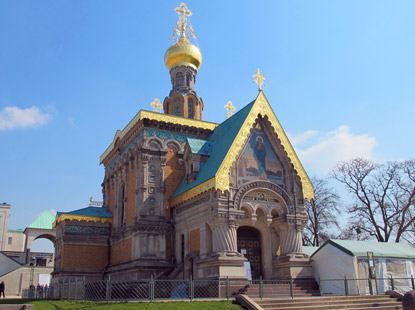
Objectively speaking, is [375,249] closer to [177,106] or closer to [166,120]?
[166,120]

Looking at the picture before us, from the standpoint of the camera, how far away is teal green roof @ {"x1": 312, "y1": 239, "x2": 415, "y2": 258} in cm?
1867

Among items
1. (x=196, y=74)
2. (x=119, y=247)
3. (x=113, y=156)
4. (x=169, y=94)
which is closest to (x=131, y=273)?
(x=119, y=247)

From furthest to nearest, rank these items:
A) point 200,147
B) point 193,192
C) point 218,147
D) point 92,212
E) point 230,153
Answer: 1. point 92,212
2. point 200,147
3. point 218,147
4. point 193,192
5. point 230,153

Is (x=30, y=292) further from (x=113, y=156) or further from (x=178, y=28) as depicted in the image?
(x=178, y=28)

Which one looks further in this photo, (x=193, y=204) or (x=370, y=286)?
(x=193, y=204)

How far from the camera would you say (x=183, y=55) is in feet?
96.9

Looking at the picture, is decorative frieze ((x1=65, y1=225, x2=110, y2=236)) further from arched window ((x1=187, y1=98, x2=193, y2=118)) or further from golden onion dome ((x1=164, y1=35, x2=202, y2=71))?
golden onion dome ((x1=164, y1=35, x2=202, y2=71))

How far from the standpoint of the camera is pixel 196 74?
3044cm

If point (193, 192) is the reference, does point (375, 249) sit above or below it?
below

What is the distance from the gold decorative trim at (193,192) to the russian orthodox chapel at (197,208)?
5 cm

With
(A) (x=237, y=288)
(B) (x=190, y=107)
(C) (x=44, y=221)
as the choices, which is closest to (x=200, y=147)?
(B) (x=190, y=107)

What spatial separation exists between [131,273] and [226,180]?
7.53 meters

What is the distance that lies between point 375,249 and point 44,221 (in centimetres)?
Answer: 3891

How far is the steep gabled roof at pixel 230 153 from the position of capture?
19.3 metres
